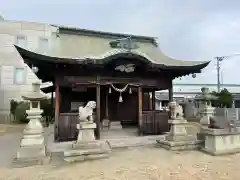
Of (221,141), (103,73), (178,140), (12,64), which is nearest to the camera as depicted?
(221,141)

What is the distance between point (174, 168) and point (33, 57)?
6085 mm

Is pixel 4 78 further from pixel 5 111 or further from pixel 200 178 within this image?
pixel 200 178

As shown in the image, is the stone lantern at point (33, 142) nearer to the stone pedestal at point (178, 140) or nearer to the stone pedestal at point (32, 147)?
the stone pedestal at point (32, 147)

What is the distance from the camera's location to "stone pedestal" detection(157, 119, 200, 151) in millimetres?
6922

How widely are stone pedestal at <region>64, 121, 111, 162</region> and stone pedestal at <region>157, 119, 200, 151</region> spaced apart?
7.42ft

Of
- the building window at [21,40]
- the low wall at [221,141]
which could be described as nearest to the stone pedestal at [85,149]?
the low wall at [221,141]

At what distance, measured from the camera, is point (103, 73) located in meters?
8.98

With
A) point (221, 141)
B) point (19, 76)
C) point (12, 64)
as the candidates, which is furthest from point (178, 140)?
point (12, 64)

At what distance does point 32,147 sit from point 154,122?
5398 millimetres

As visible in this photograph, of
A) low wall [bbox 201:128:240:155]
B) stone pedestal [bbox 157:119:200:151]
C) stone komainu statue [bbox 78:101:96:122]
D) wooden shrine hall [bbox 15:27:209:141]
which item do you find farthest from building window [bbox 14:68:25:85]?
low wall [bbox 201:128:240:155]

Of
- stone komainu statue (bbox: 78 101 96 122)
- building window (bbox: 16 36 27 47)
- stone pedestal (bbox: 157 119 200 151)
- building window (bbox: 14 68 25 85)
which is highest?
building window (bbox: 16 36 27 47)

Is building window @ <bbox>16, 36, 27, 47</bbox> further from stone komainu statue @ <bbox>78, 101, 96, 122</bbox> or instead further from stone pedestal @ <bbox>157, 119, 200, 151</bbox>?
stone pedestal @ <bbox>157, 119, 200, 151</bbox>

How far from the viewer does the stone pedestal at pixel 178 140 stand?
6922 millimetres

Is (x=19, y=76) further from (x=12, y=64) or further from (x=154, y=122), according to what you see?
(x=154, y=122)
